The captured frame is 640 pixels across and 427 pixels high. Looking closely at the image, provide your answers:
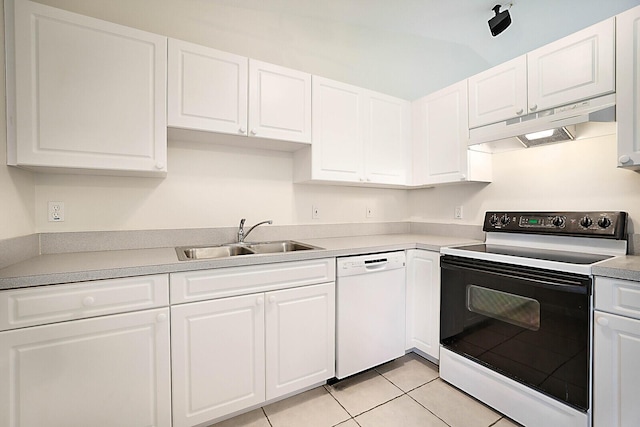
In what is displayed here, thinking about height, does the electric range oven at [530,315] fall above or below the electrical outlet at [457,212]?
below

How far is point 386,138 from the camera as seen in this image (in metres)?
2.43

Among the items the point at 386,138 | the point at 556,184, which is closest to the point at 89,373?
the point at 386,138

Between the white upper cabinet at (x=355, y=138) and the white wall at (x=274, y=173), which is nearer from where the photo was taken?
the white wall at (x=274, y=173)

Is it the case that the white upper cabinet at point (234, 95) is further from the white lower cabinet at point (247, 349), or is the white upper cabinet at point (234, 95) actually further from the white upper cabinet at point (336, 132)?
the white lower cabinet at point (247, 349)

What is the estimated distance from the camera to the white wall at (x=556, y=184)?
1.67 meters

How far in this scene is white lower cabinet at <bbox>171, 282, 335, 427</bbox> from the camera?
A: 138cm

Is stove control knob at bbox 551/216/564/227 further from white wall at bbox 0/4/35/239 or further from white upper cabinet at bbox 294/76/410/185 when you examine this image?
white wall at bbox 0/4/35/239

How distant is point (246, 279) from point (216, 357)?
1.38ft

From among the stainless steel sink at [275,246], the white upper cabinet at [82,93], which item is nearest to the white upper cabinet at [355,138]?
the stainless steel sink at [275,246]

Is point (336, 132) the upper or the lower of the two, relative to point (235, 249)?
upper

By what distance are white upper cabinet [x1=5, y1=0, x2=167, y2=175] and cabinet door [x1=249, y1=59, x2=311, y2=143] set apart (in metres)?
0.52

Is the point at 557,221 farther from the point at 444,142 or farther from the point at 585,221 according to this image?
the point at 444,142

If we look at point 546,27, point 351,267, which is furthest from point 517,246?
point 546,27

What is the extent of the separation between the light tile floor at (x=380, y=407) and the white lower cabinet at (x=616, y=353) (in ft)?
1.58
